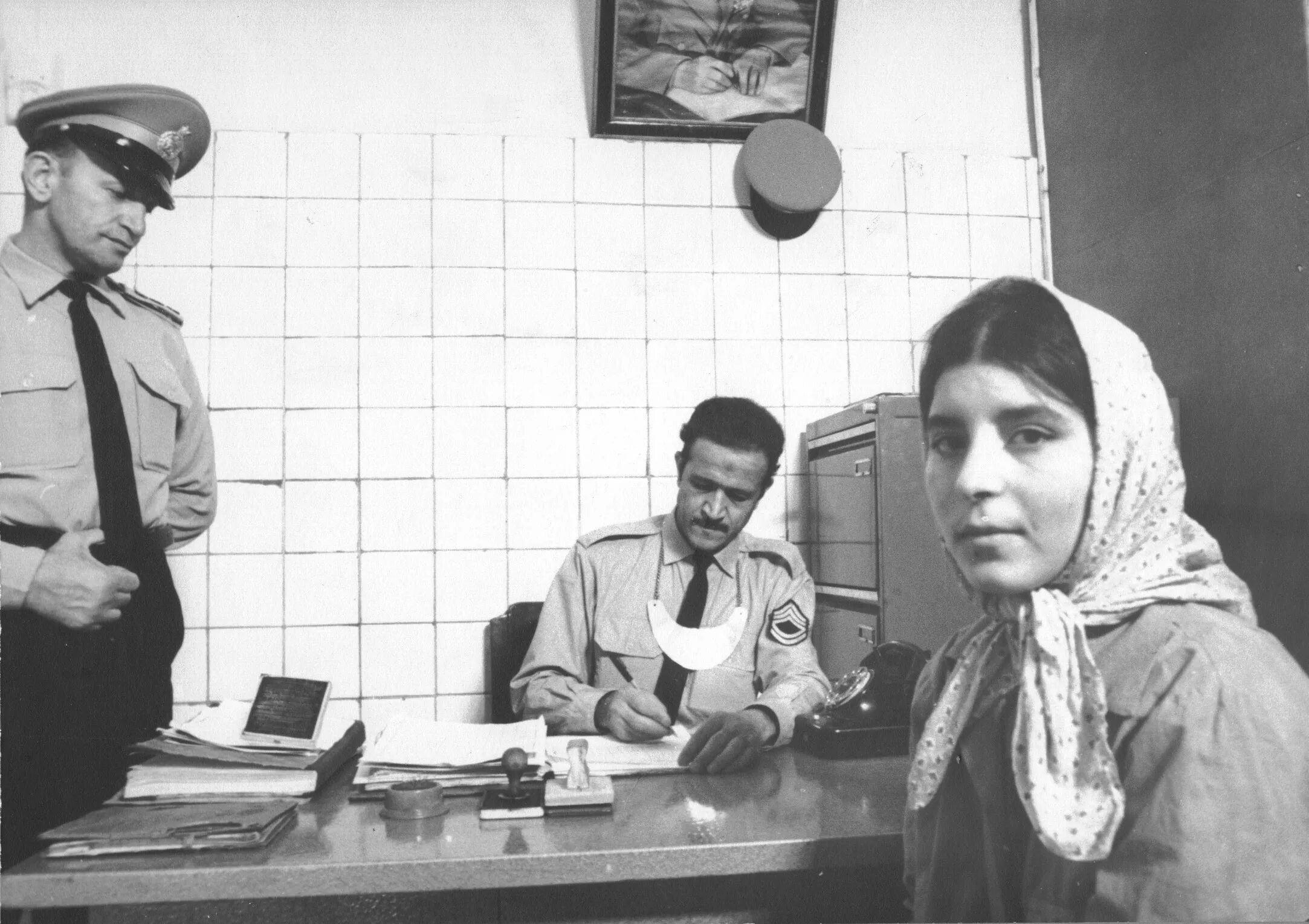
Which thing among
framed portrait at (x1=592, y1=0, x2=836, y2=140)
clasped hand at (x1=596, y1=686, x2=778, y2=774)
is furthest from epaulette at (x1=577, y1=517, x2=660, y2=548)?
framed portrait at (x1=592, y1=0, x2=836, y2=140)

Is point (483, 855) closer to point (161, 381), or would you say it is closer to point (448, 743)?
point (448, 743)

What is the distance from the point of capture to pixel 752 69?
9.46 feet

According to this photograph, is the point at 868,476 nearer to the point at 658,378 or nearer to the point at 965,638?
the point at 658,378

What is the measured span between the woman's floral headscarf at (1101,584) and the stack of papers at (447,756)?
28.8 inches

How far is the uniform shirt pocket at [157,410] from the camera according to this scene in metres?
2.03

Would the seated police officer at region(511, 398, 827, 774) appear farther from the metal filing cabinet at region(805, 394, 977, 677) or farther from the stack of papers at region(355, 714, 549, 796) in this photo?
the stack of papers at region(355, 714, 549, 796)

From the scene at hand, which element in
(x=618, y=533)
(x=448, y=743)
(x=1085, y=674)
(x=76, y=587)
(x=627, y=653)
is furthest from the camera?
(x=618, y=533)

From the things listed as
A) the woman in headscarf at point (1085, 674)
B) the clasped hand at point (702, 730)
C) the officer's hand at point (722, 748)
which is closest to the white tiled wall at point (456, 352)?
the clasped hand at point (702, 730)

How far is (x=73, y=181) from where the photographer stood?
72.8 inches

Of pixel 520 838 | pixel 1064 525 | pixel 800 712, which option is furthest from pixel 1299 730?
pixel 800 712

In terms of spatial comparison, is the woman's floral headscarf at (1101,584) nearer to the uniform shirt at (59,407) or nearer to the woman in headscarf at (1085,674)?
the woman in headscarf at (1085,674)

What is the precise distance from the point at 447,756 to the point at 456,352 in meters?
1.65

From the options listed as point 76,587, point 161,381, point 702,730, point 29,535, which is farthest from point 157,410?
point 702,730

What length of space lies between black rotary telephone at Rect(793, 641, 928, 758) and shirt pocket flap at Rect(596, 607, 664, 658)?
648mm
